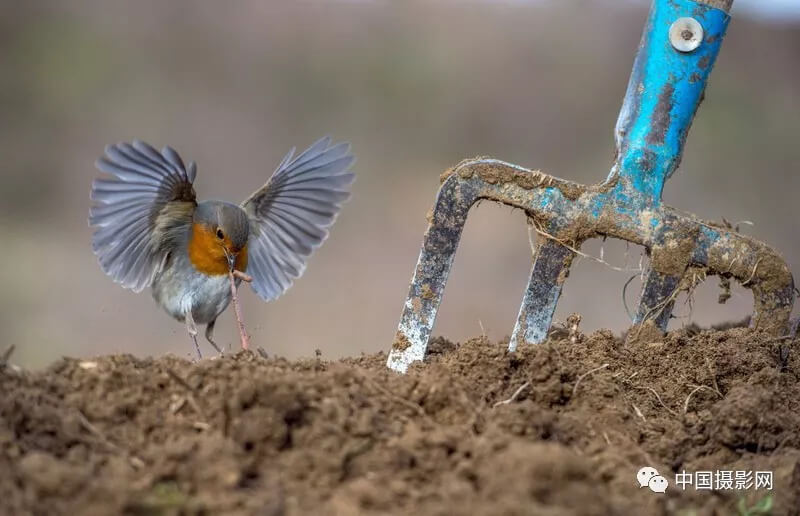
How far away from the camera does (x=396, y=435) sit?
8.58 ft

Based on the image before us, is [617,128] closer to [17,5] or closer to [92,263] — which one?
[92,263]

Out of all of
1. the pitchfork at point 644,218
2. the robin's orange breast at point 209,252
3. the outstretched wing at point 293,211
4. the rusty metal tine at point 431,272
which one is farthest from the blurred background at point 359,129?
the rusty metal tine at point 431,272

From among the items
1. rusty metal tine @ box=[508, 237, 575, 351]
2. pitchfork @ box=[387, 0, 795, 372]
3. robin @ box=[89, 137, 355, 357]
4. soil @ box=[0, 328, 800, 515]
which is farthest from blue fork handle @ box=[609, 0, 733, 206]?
robin @ box=[89, 137, 355, 357]

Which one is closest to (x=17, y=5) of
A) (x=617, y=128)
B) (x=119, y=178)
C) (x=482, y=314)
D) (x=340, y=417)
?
(x=482, y=314)

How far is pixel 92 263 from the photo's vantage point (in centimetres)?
980

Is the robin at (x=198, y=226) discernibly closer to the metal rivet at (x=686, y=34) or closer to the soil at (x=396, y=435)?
the soil at (x=396, y=435)

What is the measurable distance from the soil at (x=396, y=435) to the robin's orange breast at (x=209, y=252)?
6.94 ft

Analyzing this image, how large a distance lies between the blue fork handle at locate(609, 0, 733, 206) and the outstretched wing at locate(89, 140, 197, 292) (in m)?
2.36

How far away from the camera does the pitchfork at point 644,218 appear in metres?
3.77

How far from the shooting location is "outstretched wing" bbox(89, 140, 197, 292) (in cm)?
513

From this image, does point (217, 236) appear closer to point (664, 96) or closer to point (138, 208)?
point (138, 208)

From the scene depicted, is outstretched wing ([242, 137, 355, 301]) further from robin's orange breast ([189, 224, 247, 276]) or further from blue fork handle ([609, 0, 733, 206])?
blue fork handle ([609, 0, 733, 206])

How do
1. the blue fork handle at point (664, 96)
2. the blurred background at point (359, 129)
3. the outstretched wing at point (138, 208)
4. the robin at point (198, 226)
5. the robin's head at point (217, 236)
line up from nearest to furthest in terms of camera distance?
the blue fork handle at point (664, 96), the outstretched wing at point (138, 208), the robin at point (198, 226), the robin's head at point (217, 236), the blurred background at point (359, 129)

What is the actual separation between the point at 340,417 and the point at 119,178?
3052 millimetres
